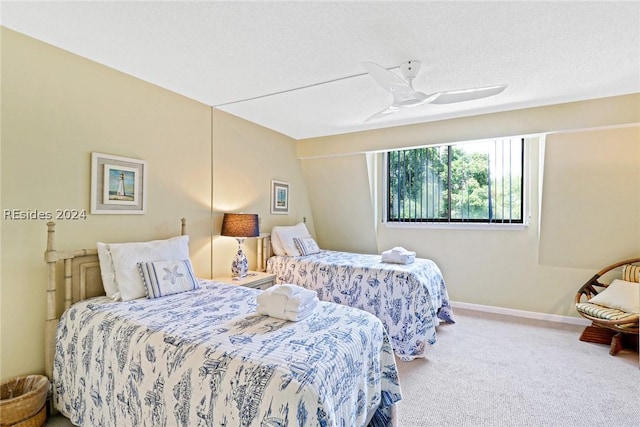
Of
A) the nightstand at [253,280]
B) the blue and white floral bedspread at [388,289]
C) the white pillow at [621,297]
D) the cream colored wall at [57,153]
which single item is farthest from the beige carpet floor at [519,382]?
the cream colored wall at [57,153]

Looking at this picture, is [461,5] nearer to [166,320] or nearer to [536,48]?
[536,48]

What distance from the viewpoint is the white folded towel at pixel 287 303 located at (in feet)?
5.93

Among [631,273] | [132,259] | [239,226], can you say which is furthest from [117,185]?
[631,273]

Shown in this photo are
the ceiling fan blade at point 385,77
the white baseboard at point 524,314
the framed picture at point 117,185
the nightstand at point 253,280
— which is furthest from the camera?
the white baseboard at point 524,314

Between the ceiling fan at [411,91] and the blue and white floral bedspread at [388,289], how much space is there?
1.57 m

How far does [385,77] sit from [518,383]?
2.48 m

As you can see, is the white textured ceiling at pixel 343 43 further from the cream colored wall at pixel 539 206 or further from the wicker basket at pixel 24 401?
the wicker basket at pixel 24 401

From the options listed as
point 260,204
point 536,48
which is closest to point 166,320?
point 260,204

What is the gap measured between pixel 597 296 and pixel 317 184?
3.61 m

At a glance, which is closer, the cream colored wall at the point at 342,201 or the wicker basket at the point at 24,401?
the wicker basket at the point at 24,401

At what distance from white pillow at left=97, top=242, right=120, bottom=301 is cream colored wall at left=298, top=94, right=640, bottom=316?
307 centimetres

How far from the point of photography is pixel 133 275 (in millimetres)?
2258

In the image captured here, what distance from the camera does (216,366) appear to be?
4.52ft

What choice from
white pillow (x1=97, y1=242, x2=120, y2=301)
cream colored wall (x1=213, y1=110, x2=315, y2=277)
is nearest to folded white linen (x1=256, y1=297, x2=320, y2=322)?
white pillow (x1=97, y1=242, x2=120, y2=301)
